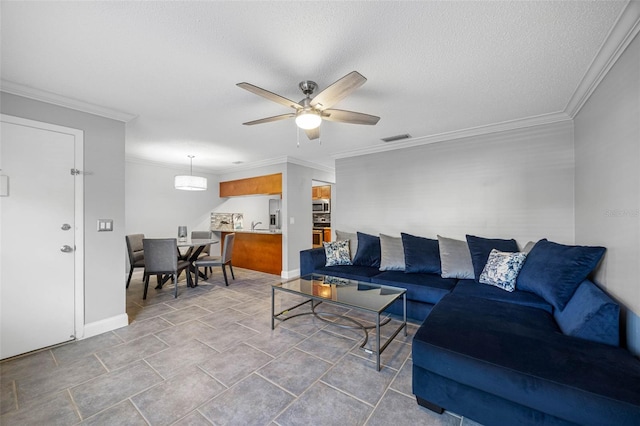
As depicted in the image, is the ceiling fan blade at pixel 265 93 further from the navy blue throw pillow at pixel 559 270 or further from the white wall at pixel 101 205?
the navy blue throw pillow at pixel 559 270

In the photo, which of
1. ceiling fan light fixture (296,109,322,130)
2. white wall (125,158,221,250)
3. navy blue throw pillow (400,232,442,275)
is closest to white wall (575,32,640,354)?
navy blue throw pillow (400,232,442,275)

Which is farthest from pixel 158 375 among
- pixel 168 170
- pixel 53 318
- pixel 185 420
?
pixel 168 170

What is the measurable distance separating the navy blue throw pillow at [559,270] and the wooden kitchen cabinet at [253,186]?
416 centimetres

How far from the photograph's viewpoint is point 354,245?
13.5 feet

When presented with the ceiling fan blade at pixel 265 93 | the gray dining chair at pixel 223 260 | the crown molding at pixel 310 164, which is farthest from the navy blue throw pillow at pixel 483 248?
the gray dining chair at pixel 223 260

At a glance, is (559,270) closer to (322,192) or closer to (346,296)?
(346,296)

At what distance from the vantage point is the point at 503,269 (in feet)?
8.60

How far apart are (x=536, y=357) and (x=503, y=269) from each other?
58.0 inches

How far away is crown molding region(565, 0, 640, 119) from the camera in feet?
4.69

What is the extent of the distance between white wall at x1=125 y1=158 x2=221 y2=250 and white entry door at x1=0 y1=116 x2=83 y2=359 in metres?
2.89

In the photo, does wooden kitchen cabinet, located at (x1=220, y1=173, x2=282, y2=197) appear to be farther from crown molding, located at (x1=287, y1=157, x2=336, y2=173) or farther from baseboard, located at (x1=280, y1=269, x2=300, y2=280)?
baseboard, located at (x1=280, y1=269, x2=300, y2=280)

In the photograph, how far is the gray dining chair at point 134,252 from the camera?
4168 mm

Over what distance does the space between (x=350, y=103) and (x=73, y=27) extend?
2143mm

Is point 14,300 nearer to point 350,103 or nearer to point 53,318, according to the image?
point 53,318
